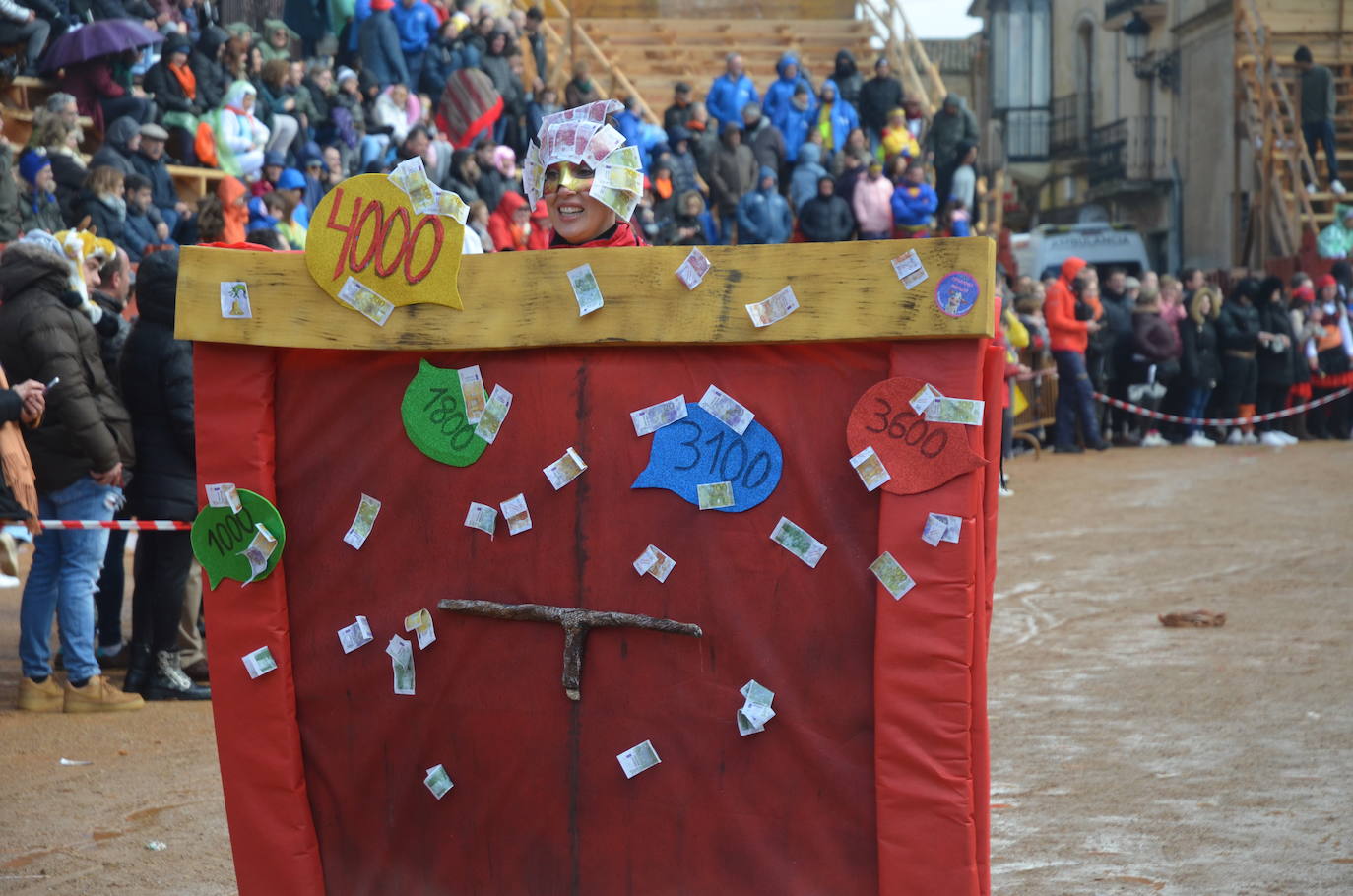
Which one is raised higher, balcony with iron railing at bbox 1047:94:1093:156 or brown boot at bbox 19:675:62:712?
balcony with iron railing at bbox 1047:94:1093:156

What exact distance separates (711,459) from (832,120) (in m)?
18.4

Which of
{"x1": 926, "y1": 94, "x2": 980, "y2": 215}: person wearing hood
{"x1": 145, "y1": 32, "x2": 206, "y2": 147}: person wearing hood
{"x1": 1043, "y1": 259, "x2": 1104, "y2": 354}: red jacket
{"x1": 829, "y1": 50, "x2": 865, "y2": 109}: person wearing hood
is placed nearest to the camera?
{"x1": 145, "y1": 32, "x2": 206, "y2": 147}: person wearing hood

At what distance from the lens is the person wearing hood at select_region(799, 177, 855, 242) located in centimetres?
1895

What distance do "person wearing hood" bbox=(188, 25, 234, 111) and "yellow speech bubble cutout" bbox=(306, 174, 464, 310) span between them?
38.0ft

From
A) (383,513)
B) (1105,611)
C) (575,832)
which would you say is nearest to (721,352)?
(383,513)

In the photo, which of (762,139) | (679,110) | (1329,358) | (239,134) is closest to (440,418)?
(239,134)

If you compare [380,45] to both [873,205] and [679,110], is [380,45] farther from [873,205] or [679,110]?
[873,205]

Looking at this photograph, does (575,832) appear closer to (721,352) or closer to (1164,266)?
(721,352)

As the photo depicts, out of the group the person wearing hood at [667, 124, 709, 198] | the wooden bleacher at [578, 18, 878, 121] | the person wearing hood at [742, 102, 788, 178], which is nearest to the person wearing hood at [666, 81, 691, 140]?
the person wearing hood at [667, 124, 709, 198]

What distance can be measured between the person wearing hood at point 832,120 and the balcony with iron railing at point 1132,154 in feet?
68.9

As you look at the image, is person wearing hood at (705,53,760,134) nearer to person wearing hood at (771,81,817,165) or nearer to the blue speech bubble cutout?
person wearing hood at (771,81,817,165)

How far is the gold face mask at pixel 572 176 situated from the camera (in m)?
4.32

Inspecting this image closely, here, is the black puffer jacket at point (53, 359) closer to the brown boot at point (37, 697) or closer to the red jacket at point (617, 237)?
the brown boot at point (37, 697)

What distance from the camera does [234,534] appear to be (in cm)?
392
